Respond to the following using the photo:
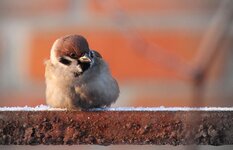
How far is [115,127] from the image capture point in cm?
67

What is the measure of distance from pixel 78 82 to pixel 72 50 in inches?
5.9

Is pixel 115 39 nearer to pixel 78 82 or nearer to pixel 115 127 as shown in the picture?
pixel 78 82

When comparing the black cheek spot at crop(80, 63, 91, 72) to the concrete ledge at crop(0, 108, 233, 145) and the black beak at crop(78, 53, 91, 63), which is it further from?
the concrete ledge at crop(0, 108, 233, 145)

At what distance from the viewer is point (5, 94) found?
57.9 inches

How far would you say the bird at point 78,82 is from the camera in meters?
0.99

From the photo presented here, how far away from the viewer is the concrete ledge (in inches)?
25.5

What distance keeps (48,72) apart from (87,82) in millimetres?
70

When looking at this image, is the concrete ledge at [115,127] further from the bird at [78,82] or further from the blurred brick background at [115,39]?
the blurred brick background at [115,39]

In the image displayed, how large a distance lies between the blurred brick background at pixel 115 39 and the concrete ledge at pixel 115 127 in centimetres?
77

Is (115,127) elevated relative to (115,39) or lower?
elevated

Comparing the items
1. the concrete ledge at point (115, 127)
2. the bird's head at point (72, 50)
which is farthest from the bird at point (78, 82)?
the concrete ledge at point (115, 127)

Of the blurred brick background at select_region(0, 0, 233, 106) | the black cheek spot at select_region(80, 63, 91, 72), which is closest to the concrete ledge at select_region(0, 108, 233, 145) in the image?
the black cheek spot at select_region(80, 63, 91, 72)

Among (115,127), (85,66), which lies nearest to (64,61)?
(85,66)

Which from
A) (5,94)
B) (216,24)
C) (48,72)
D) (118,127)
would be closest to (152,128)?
(118,127)
